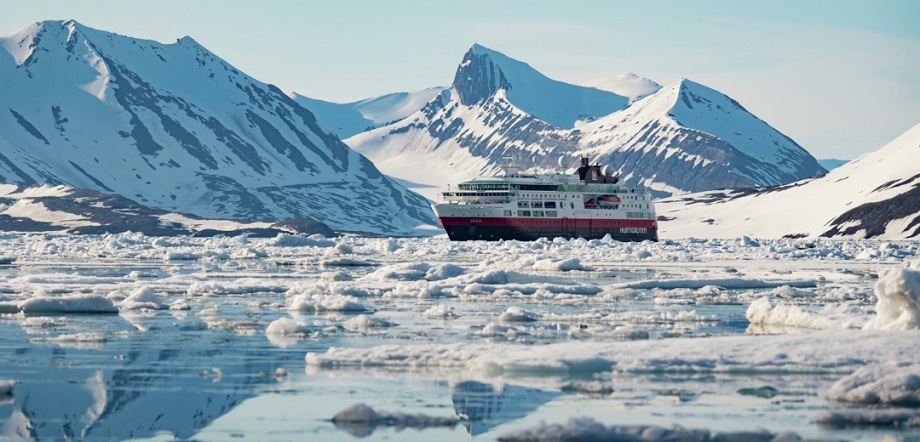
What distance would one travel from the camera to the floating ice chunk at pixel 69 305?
31.5 m

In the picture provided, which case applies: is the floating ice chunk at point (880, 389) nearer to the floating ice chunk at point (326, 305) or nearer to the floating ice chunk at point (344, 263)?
the floating ice chunk at point (326, 305)

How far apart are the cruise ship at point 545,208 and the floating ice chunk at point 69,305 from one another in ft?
342

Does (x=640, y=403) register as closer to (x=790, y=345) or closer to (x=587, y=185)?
(x=790, y=345)

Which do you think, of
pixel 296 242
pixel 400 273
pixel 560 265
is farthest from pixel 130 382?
pixel 296 242

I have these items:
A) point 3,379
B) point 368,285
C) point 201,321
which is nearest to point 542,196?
point 368,285

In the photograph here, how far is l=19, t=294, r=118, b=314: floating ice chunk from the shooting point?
104ft

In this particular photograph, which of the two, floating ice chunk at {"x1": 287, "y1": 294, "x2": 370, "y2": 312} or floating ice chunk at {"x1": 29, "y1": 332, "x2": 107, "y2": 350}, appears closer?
floating ice chunk at {"x1": 29, "y1": 332, "x2": 107, "y2": 350}

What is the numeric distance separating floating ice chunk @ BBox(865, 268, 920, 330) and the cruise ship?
365ft

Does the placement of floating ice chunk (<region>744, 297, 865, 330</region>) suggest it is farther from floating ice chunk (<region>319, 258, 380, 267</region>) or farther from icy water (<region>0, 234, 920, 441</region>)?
floating ice chunk (<region>319, 258, 380, 267</region>)

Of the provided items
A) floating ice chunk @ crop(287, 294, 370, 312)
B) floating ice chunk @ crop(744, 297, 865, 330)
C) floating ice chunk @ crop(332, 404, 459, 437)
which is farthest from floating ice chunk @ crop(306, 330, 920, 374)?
floating ice chunk @ crop(287, 294, 370, 312)

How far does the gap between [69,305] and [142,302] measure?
201 cm

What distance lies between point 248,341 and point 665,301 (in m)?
15.5

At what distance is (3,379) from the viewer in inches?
778

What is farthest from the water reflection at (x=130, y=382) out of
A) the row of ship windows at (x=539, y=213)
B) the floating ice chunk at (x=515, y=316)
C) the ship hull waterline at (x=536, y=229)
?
the row of ship windows at (x=539, y=213)
